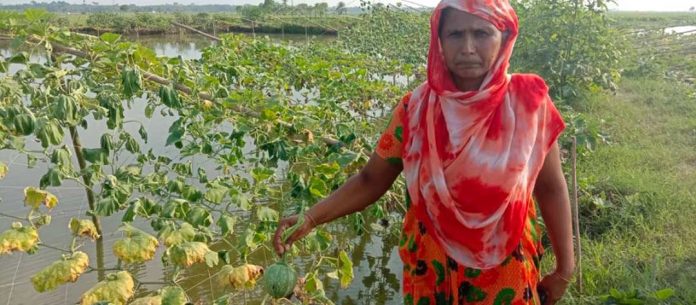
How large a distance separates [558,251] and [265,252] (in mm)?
2679

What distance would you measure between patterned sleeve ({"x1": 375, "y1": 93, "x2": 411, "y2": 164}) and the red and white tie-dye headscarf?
0.14 ft

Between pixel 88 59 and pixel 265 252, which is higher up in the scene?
pixel 88 59

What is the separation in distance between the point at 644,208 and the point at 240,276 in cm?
315

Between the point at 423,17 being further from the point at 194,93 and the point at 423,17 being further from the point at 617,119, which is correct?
the point at 194,93

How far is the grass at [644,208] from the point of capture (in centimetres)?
306

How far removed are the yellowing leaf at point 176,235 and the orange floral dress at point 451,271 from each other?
85 centimetres

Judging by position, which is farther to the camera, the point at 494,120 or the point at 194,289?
the point at 194,289

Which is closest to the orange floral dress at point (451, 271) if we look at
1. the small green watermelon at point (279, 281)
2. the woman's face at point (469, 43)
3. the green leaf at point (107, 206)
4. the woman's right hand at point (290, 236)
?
the woman's face at point (469, 43)

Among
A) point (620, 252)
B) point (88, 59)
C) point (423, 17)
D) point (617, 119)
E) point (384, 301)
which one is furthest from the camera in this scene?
point (423, 17)

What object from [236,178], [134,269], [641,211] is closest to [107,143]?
[236,178]

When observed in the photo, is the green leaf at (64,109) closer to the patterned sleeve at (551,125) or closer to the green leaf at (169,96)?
the green leaf at (169,96)

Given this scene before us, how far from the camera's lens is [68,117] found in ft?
7.72

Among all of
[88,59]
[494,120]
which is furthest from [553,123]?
[88,59]

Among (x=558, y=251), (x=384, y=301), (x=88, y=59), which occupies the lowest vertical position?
(x=384, y=301)
